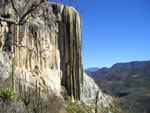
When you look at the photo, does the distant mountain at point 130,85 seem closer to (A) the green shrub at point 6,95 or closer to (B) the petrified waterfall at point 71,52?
(B) the petrified waterfall at point 71,52

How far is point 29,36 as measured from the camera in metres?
17.0

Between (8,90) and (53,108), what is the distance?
5.47 m

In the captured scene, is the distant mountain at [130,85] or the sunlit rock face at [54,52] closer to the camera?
the sunlit rock face at [54,52]

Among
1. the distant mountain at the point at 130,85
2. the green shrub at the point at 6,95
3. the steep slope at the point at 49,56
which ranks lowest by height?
the distant mountain at the point at 130,85

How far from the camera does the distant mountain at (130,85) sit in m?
40.6

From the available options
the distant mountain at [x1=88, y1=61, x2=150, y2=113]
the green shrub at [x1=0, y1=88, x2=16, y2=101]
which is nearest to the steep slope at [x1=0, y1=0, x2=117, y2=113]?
the green shrub at [x1=0, y1=88, x2=16, y2=101]

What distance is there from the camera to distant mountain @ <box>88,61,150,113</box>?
40638 millimetres

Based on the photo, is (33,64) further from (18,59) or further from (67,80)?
(67,80)

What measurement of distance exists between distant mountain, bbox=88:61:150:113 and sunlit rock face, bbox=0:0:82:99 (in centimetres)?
1559

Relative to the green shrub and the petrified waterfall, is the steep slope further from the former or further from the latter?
the green shrub

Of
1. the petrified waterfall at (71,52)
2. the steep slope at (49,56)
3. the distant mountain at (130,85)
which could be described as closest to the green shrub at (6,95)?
the steep slope at (49,56)

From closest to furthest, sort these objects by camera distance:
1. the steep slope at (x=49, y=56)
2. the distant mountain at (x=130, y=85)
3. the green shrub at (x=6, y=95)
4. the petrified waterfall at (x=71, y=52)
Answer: the green shrub at (x=6, y=95)
the steep slope at (x=49, y=56)
the petrified waterfall at (x=71, y=52)
the distant mountain at (x=130, y=85)

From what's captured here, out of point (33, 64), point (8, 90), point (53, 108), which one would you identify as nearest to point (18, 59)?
point (33, 64)

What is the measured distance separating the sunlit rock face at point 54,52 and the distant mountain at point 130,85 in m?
15.6
